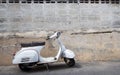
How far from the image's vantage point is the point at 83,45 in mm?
10977

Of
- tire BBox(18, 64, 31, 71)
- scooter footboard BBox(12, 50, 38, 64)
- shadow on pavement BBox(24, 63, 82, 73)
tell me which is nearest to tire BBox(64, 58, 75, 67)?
shadow on pavement BBox(24, 63, 82, 73)

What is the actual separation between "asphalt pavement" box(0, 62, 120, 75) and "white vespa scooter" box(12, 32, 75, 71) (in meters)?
0.21

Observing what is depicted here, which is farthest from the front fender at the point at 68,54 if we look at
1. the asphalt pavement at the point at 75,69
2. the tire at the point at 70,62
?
the asphalt pavement at the point at 75,69

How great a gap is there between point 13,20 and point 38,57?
182 centimetres

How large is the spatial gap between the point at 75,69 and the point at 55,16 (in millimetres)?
2129

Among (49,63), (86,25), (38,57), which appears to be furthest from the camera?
(86,25)

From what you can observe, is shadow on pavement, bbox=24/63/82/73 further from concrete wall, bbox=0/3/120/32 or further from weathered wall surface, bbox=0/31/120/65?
concrete wall, bbox=0/3/120/32

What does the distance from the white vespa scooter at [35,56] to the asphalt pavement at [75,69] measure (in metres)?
0.21

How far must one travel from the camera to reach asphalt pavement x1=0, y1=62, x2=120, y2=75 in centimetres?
951

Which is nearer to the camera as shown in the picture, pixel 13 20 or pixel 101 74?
pixel 101 74

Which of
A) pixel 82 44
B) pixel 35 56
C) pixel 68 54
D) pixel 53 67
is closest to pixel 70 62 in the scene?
pixel 68 54

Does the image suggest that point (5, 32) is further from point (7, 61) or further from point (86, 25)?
point (86, 25)

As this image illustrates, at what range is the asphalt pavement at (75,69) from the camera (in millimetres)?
9508

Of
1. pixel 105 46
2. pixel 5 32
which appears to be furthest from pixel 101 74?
pixel 5 32
